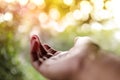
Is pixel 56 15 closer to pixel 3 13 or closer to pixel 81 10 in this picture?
pixel 81 10

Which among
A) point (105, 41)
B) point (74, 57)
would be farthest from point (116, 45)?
point (74, 57)

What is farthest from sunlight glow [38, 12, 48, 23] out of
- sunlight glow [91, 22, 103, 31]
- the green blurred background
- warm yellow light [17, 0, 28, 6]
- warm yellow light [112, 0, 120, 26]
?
warm yellow light [112, 0, 120, 26]

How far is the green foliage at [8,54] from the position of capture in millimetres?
1814

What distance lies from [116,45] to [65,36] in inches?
10.5

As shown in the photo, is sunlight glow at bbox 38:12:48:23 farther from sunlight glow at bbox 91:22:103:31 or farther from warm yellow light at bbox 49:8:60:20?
sunlight glow at bbox 91:22:103:31

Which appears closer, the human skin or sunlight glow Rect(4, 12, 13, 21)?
the human skin

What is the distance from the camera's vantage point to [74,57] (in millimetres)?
1483

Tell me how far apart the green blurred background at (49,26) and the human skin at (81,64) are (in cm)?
27

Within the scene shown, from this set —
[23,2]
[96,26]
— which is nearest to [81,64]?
[96,26]

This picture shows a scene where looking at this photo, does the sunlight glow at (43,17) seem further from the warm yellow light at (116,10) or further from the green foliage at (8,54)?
the warm yellow light at (116,10)

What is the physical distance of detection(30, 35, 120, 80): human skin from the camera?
145 cm

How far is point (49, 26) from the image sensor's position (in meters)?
1.88

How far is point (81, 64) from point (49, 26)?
0.44 m

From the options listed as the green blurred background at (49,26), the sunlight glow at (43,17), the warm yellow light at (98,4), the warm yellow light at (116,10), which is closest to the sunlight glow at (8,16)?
the green blurred background at (49,26)
